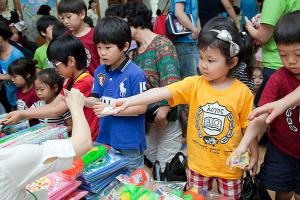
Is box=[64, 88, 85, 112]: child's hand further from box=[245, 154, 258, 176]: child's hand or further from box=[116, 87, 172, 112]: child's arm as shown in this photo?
box=[245, 154, 258, 176]: child's hand

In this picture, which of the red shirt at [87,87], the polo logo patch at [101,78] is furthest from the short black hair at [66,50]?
the polo logo patch at [101,78]

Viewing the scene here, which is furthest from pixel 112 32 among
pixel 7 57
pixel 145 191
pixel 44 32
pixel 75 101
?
pixel 44 32

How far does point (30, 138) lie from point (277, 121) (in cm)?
122

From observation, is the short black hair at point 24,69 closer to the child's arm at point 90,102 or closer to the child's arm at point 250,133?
the child's arm at point 90,102

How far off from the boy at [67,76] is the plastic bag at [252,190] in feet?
3.02

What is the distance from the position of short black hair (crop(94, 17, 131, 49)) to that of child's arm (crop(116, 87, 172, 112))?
414 mm

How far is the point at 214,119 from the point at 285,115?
32cm

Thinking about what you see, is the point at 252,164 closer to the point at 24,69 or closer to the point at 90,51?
the point at 90,51

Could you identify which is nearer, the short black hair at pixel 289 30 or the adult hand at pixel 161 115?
the short black hair at pixel 289 30

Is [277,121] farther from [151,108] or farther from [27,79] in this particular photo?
[27,79]

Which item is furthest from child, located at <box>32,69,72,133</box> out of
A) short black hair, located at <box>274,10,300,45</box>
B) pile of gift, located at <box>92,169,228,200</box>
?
short black hair, located at <box>274,10,300,45</box>

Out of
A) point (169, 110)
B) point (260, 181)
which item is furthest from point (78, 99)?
point (169, 110)

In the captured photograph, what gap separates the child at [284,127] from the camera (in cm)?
130

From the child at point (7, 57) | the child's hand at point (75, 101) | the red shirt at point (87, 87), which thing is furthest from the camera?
the child at point (7, 57)
